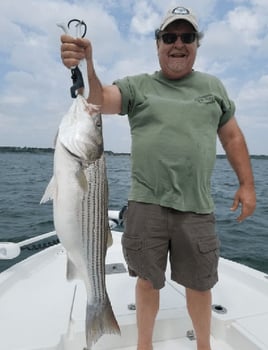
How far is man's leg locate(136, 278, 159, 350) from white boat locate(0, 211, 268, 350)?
10.0 inches

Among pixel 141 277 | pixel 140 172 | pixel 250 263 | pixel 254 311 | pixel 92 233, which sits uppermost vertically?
pixel 140 172

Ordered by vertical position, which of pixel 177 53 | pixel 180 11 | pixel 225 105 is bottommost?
pixel 225 105

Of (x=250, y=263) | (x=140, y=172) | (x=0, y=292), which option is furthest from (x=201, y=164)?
(x=250, y=263)

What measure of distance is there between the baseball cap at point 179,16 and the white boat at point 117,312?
258 centimetres

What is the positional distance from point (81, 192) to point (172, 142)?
90 cm

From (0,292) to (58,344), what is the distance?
130 centimetres

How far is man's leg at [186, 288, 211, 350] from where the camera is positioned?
3.20 m

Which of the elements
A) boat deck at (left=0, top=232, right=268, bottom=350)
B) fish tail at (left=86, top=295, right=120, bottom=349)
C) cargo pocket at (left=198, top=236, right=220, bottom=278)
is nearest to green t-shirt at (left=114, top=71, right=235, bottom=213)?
cargo pocket at (left=198, top=236, right=220, bottom=278)

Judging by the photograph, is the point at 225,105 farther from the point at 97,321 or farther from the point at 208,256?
the point at 97,321

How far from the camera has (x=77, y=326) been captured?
3410mm

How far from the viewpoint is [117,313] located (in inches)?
146

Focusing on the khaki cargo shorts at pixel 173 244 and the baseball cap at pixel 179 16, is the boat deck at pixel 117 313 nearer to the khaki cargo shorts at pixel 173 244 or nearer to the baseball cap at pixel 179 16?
the khaki cargo shorts at pixel 173 244

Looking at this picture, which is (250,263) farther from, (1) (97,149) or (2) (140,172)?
(1) (97,149)

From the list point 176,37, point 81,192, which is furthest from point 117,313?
point 176,37
